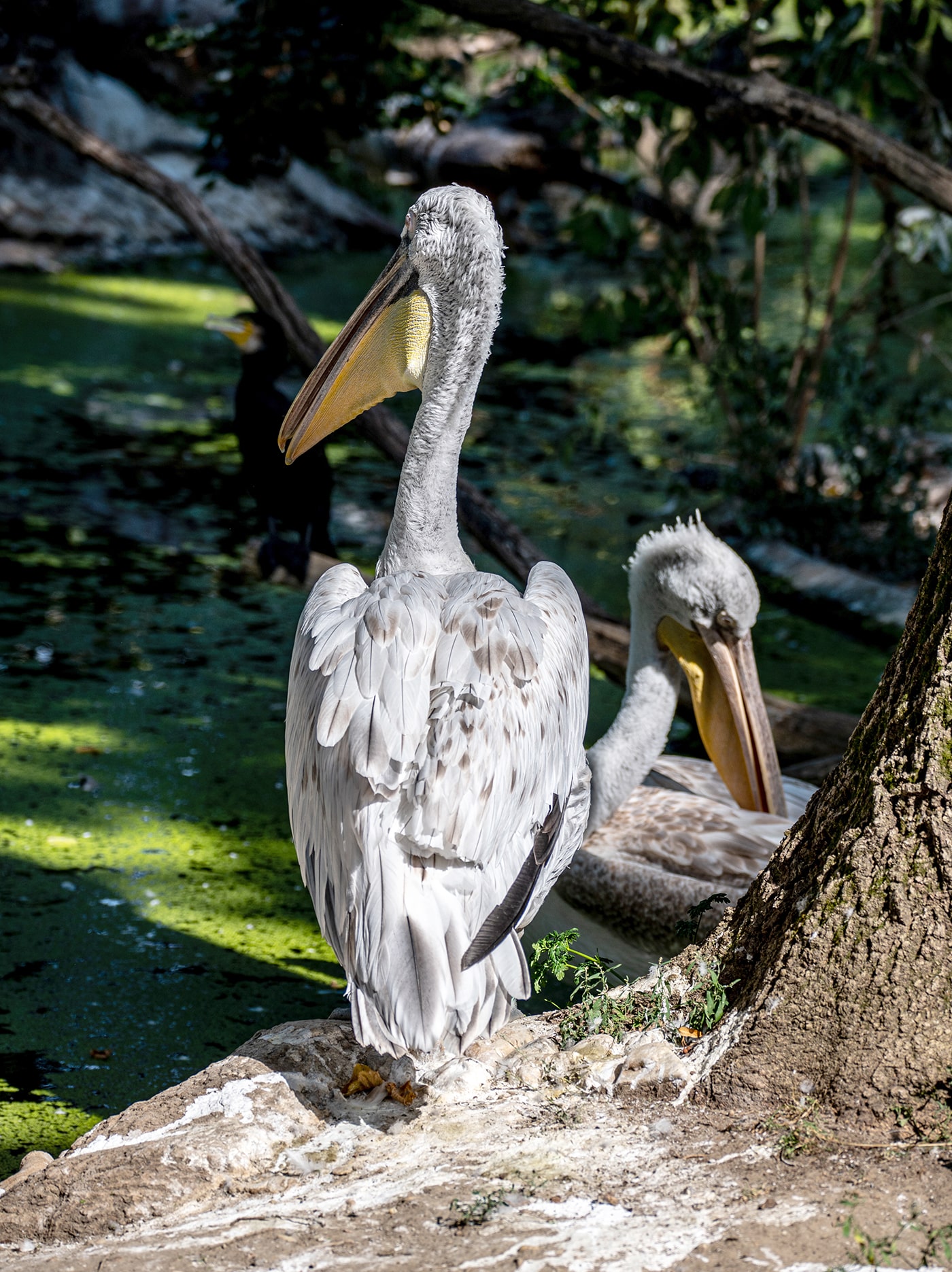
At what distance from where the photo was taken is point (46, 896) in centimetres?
324

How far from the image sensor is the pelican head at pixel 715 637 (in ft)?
10.5

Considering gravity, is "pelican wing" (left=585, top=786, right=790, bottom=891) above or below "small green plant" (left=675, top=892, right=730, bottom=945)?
below

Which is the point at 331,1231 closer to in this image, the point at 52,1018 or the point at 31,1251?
the point at 31,1251

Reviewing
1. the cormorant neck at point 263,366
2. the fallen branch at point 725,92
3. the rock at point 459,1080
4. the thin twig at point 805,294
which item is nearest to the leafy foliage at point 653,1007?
the rock at point 459,1080

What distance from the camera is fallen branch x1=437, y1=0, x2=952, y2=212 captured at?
155 inches

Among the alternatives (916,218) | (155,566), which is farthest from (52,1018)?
(916,218)

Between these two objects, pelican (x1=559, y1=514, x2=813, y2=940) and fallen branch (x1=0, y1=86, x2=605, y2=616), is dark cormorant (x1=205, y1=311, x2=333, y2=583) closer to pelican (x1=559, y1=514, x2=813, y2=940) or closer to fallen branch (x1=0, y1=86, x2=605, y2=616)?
fallen branch (x1=0, y1=86, x2=605, y2=616)

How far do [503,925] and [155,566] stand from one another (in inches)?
150

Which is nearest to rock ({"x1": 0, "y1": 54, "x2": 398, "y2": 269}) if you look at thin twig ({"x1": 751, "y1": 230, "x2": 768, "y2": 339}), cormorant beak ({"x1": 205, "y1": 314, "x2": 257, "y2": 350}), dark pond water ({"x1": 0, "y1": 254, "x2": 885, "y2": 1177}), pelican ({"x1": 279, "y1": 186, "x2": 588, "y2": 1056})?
dark pond water ({"x1": 0, "y1": 254, "x2": 885, "y2": 1177})

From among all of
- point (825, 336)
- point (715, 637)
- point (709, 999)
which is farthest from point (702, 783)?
point (825, 336)

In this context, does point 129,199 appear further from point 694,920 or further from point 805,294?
point 694,920

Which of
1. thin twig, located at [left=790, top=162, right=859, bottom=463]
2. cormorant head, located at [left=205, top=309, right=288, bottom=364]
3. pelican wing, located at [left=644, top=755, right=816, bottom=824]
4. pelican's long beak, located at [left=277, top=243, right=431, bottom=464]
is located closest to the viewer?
pelican's long beak, located at [left=277, top=243, right=431, bottom=464]

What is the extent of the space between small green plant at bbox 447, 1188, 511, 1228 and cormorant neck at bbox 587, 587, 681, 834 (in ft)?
4.88

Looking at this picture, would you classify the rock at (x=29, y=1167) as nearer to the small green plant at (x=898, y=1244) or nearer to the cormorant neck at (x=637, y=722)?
the small green plant at (x=898, y=1244)
